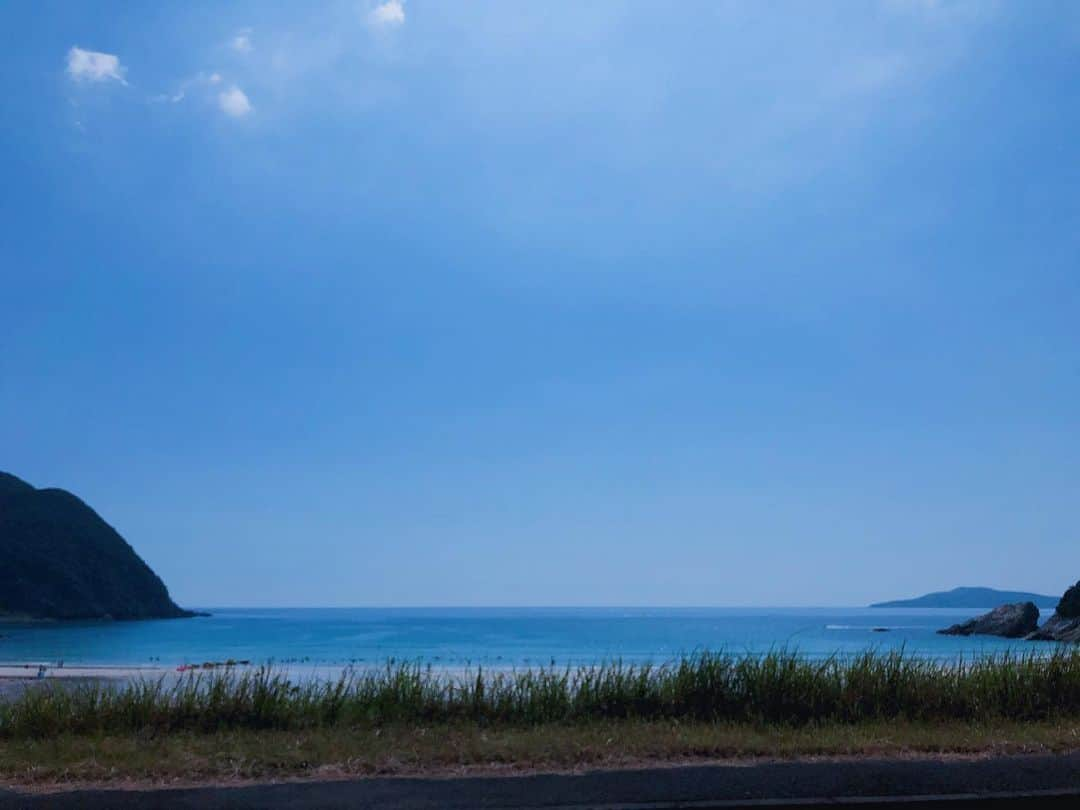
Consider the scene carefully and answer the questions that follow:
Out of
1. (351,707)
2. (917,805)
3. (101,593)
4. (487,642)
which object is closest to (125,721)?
(351,707)

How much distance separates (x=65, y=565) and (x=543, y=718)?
111m

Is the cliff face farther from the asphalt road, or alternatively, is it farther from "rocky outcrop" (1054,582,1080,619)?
the asphalt road

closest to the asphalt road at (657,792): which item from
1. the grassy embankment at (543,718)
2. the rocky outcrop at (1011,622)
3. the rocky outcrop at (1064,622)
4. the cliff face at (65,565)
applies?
the grassy embankment at (543,718)

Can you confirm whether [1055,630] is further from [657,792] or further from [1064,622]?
[657,792]

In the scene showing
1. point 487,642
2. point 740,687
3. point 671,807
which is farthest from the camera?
point 487,642

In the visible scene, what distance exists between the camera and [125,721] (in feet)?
29.1

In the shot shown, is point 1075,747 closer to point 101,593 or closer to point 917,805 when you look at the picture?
point 917,805

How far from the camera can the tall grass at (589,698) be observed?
354 inches

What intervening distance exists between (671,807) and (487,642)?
238 feet

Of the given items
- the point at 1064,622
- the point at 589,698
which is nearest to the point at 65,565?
the point at 1064,622

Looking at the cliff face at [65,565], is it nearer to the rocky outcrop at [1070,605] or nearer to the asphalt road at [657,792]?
the rocky outcrop at [1070,605]

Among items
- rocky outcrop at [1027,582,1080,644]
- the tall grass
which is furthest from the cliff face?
the tall grass

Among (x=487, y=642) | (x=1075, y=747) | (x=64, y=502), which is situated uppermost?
(x=64, y=502)

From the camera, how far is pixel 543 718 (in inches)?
366
